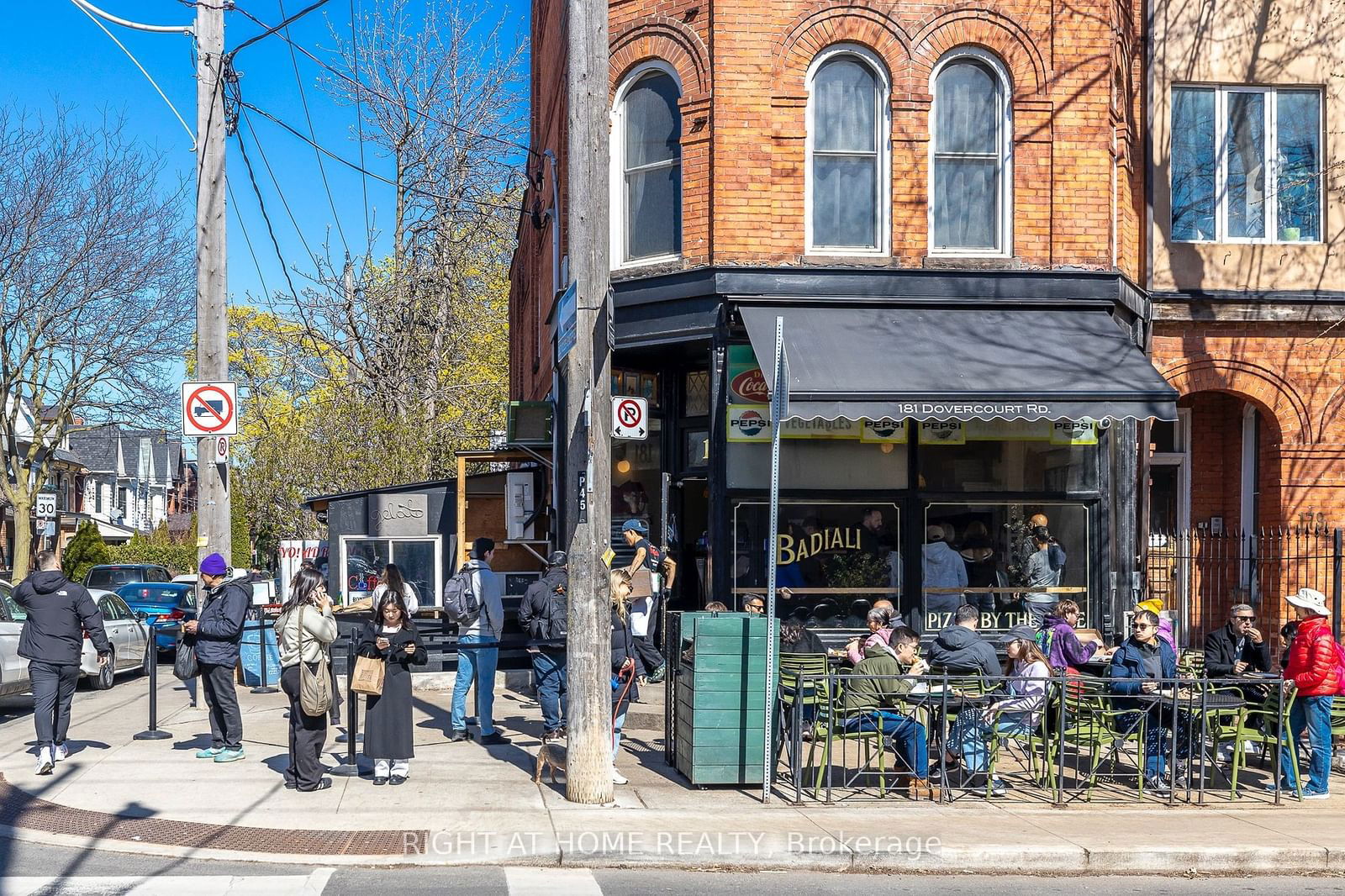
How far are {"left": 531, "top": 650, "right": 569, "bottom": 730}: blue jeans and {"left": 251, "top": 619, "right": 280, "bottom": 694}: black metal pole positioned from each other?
14.7ft

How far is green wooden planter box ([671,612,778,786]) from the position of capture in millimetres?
9461

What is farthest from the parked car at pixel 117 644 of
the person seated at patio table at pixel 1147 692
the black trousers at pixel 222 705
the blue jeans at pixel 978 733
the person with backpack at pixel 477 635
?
the person seated at patio table at pixel 1147 692

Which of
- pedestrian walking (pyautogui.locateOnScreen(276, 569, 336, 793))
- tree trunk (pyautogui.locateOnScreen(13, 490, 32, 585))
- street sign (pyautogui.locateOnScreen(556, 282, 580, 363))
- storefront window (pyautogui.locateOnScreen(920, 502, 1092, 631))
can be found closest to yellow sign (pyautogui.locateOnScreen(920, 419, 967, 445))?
storefront window (pyautogui.locateOnScreen(920, 502, 1092, 631))

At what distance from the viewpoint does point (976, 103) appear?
14.0m

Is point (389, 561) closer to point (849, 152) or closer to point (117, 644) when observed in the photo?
point (117, 644)

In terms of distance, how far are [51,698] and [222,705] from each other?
4.29 feet

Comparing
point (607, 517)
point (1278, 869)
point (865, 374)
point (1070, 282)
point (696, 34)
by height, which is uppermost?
point (696, 34)

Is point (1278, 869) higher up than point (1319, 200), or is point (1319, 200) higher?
point (1319, 200)

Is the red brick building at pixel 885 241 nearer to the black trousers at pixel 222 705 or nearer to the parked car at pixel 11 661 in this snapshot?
the black trousers at pixel 222 705

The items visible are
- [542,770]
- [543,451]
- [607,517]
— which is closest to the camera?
[607,517]

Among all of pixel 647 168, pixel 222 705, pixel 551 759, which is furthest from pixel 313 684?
pixel 647 168

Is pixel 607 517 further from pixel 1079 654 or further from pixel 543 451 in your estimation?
pixel 543 451

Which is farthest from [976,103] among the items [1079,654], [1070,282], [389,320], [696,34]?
[389,320]

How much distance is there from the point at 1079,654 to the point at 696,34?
7.29 metres
